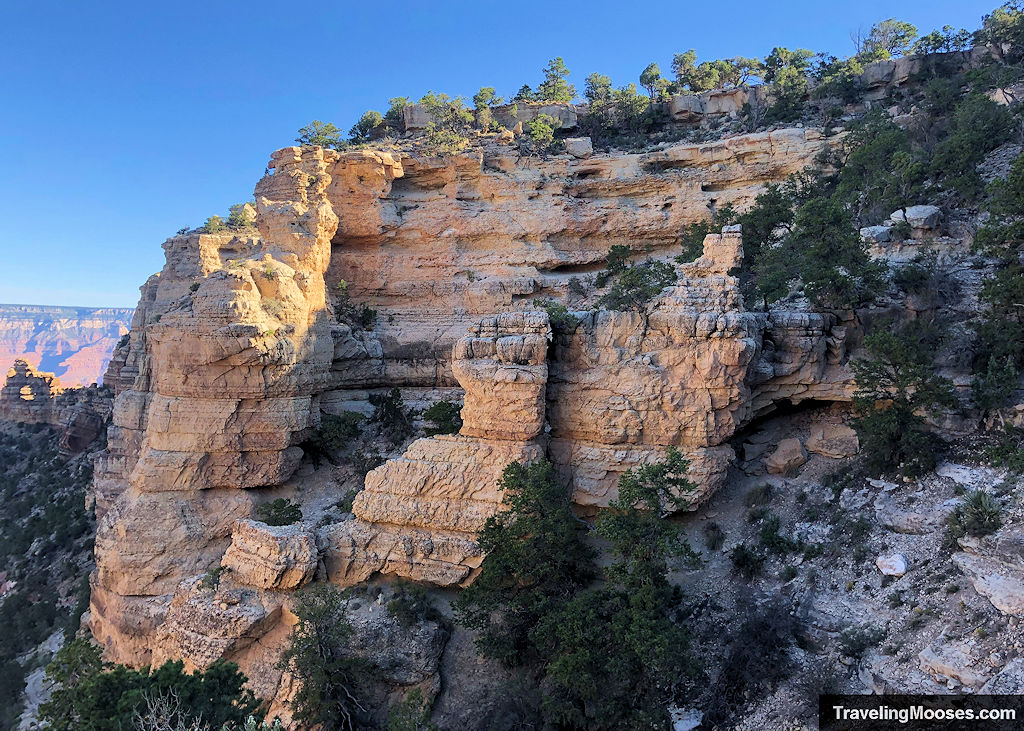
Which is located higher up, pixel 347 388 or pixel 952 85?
pixel 952 85

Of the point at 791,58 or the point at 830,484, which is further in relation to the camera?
the point at 791,58

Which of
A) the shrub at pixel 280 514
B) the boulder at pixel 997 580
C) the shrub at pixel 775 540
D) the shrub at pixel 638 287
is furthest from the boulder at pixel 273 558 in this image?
the boulder at pixel 997 580

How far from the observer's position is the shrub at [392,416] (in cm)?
2675

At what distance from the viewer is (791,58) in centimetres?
4884

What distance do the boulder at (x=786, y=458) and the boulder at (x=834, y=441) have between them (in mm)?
477

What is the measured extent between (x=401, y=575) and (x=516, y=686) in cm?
569

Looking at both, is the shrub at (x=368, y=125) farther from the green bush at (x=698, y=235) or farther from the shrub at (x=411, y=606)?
the shrub at (x=411, y=606)

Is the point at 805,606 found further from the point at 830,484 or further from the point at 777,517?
the point at 830,484

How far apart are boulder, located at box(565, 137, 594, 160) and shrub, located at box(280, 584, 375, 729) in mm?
31706

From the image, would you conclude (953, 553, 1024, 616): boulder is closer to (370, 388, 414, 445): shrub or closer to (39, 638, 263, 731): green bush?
(39, 638, 263, 731): green bush

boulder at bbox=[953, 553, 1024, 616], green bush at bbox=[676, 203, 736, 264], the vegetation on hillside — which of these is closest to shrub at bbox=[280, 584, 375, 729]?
boulder at bbox=[953, 553, 1024, 616]

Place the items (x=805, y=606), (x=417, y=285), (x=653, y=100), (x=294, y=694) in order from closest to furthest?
(x=805, y=606), (x=294, y=694), (x=417, y=285), (x=653, y=100)

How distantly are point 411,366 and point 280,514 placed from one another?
11.0 meters

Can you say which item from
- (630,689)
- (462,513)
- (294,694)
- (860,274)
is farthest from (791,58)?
(294,694)
